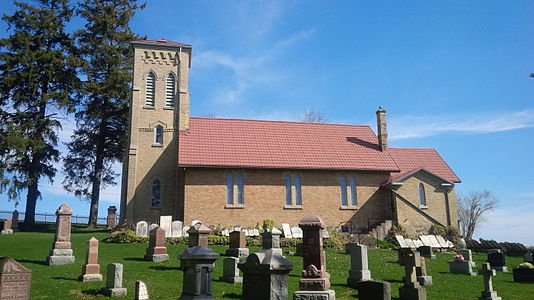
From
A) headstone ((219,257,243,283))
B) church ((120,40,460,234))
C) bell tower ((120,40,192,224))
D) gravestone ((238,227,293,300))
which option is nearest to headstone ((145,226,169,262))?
headstone ((219,257,243,283))

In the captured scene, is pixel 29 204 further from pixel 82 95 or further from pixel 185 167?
pixel 185 167

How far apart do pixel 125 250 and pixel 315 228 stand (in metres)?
12.7

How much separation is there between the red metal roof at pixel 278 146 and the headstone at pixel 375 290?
2034cm

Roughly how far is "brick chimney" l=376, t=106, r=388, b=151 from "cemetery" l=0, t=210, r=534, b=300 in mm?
11230

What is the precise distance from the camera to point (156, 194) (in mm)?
31562

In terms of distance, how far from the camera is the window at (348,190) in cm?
3148

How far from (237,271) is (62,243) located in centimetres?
805

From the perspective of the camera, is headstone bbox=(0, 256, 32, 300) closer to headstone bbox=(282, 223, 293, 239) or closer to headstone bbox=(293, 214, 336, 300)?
headstone bbox=(293, 214, 336, 300)

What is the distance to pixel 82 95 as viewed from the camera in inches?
1500

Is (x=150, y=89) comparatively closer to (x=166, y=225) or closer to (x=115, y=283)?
(x=166, y=225)

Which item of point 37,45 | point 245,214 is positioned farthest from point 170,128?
point 37,45

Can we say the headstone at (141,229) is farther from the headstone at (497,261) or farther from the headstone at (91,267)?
the headstone at (497,261)

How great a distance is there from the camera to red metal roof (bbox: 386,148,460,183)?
112 ft

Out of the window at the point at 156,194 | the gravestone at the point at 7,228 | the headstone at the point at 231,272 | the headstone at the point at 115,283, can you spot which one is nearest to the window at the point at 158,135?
the window at the point at 156,194
